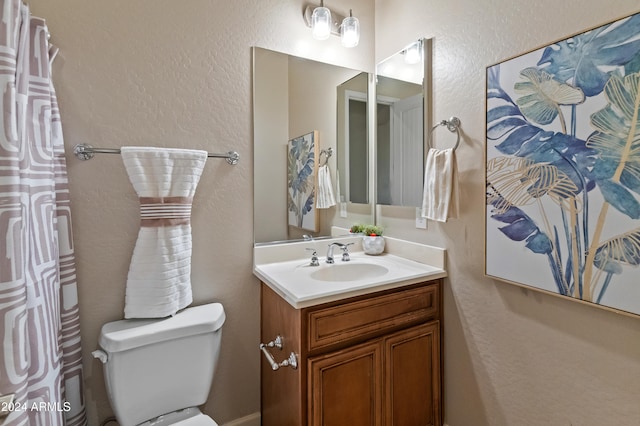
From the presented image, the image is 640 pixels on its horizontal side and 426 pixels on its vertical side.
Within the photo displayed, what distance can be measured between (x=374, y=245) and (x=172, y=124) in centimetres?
128

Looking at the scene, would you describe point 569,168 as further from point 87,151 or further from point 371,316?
point 87,151

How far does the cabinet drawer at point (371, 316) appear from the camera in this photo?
1.21 metres

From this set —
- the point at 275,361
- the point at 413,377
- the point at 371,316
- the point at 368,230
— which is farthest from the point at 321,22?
the point at 413,377

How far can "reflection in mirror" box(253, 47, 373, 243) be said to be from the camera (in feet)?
5.30

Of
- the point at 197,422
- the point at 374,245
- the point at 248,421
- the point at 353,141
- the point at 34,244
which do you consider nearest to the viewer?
the point at 34,244

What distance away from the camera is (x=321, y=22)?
5.42ft

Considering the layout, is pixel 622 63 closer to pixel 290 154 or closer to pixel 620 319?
pixel 620 319

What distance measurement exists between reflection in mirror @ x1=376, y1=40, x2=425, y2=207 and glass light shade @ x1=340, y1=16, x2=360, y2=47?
266 mm

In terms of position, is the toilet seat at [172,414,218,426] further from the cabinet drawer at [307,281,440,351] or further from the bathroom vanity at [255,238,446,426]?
the cabinet drawer at [307,281,440,351]

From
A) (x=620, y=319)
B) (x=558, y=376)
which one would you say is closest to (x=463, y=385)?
(x=558, y=376)

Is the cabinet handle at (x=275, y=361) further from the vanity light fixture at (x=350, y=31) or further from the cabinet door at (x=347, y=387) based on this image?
Result: the vanity light fixture at (x=350, y=31)

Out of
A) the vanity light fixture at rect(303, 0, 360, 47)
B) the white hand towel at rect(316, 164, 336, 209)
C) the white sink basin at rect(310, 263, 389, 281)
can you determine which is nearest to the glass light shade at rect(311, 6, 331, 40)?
the vanity light fixture at rect(303, 0, 360, 47)

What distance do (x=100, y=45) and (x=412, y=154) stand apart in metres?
1.58

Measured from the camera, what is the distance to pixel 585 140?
3.31ft
